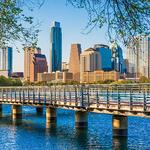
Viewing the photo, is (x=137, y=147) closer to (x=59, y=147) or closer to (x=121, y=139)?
(x=121, y=139)

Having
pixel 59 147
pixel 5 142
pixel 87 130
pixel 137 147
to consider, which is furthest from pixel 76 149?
pixel 87 130

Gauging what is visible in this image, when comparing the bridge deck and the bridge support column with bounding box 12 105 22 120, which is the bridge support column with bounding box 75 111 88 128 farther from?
the bridge support column with bounding box 12 105 22 120

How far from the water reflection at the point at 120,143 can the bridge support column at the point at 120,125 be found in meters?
0.66

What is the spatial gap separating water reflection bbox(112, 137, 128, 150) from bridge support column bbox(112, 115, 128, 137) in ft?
2.17

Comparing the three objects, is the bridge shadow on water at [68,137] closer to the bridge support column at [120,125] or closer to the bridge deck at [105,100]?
the bridge support column at [120,125]

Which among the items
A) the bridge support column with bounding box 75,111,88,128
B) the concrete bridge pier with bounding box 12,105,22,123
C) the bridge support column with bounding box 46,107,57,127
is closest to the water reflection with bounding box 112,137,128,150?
the bridge support column with bounding box 75,111,88,128

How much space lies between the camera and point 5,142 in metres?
46.6

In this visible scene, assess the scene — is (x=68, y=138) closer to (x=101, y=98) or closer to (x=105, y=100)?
(x=101, y=98)

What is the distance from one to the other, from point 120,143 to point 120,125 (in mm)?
2516

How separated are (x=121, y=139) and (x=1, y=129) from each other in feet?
68.2

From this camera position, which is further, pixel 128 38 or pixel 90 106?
pixel 90 106

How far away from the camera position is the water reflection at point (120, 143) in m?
41.3

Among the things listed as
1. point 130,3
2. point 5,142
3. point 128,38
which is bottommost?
point 5,142

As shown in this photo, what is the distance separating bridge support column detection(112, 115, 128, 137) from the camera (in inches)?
1785
